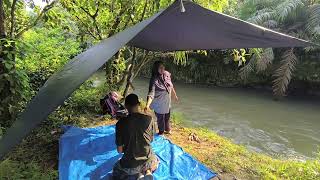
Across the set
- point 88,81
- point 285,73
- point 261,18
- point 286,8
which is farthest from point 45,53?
point 286,8

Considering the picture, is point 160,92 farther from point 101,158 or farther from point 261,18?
point 261,18

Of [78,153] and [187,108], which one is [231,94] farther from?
[78,153]

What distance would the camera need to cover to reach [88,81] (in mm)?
8594

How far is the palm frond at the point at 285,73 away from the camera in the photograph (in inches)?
488

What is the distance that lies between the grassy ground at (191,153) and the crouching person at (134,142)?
1026 mm

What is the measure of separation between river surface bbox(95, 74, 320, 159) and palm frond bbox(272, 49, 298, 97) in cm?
46

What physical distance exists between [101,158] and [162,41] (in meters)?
1.90

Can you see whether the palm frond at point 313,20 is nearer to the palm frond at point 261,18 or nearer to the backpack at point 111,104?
the palm frond at point 261,18

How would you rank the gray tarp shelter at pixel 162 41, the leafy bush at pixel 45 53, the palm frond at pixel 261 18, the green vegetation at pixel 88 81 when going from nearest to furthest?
the gray tarp shelter at pixel 162 41 < the green vegetation at pixel 88 81 < the leafy bush at pixel 45 53 < the palm frond at pixel 261 18

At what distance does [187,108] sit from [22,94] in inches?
285

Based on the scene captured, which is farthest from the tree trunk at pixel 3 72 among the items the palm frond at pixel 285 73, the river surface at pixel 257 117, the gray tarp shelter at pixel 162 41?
the palm frond at pixel 285 73

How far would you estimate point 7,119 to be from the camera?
5.45 metres

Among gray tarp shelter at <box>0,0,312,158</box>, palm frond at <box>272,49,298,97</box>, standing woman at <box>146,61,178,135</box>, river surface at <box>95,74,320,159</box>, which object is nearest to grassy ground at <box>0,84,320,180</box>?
standing woman at <box>146,61,178,135</box>

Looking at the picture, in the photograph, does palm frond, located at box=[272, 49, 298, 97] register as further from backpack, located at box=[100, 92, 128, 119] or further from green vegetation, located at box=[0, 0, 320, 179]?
backpack, located at box=[100, 92, 128, 119]
